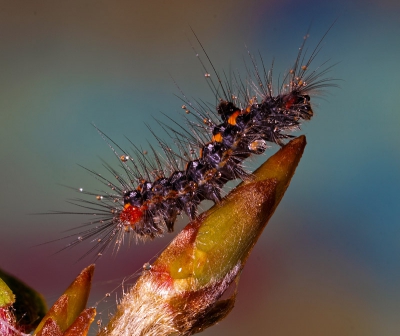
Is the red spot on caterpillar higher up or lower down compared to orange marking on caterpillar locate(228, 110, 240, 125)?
lower down

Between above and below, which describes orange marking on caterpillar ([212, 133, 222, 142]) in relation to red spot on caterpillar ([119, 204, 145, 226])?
above

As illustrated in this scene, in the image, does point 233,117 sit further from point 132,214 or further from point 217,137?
point 132,214

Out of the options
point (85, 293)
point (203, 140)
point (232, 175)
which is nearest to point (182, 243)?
point (85, 293)

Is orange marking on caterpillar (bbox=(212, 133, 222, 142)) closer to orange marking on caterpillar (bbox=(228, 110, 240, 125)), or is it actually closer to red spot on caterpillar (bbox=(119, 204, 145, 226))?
orange marking on caterpillar (bbox=(228, 110, 240, 125))

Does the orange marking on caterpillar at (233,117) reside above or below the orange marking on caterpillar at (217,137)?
above

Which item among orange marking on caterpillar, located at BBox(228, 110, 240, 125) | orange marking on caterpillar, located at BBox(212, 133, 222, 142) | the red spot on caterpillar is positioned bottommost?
the red spot on caterpillar

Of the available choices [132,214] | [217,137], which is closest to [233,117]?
[217,137]

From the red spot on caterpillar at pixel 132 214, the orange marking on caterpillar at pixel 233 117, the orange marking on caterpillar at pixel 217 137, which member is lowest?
the red spot on caterpillar at pixel 132 214

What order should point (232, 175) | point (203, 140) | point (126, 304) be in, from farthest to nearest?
point (203, 140) → point (232, 175) → point (126, 304)

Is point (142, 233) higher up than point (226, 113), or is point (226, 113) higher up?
point (226, 113)

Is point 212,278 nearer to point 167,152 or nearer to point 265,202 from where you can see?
point 265,202

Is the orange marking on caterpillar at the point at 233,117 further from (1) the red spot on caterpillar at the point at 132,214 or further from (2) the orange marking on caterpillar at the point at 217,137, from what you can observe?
(1) the red spot on caterpillar at the point at 132,214
